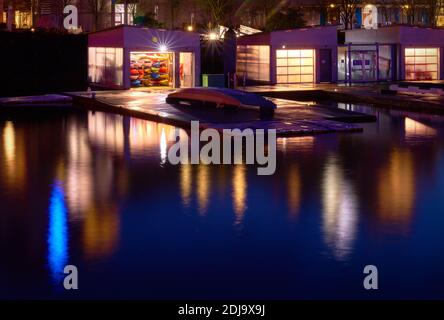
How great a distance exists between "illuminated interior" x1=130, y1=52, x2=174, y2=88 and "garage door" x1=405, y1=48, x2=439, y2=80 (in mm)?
14952

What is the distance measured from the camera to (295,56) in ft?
173

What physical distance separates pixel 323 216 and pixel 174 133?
13205 millimetres

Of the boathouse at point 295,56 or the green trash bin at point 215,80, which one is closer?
the green trash bin at point 215,80

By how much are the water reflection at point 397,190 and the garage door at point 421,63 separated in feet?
109

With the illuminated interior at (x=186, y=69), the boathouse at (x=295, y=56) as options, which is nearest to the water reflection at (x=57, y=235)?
the illuminated interior at (x=186, y=69)

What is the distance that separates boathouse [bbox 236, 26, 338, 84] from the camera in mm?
52062

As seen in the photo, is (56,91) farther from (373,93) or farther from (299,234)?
(299,234)

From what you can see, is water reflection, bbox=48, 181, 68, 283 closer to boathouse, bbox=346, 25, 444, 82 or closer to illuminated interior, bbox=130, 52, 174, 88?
illuminated interior, bbox=130, 52, 174, 88

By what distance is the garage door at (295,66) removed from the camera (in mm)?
52531

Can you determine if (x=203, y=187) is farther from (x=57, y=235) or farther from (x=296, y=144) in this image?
(x=296, y=144)

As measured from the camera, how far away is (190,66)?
1917 inches

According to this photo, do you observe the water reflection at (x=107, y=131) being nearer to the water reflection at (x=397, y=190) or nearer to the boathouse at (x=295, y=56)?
the water reflection at (x=397, y=190)

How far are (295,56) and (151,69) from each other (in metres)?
8.95

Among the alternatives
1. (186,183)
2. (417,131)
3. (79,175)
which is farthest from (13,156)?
(417,131)
